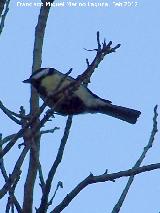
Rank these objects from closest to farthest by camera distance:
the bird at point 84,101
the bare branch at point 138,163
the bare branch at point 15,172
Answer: the bare branch at point 15,172, the bare branch at point 138,163, the bird at point 84,101

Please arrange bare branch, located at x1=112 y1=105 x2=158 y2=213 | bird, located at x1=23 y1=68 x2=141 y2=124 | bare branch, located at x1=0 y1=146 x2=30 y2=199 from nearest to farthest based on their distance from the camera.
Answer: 1. bare branch, located at x1=0 y1=146 x2=30 y2=199
2. bare branch, located at x1=112 y1=105 x2=158 y2=213
3. bird, located at x1=23 y1=68 x2=141 y2=124

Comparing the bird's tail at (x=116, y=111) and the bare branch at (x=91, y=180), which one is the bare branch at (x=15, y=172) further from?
the bird's tail at (x=116, y=111)

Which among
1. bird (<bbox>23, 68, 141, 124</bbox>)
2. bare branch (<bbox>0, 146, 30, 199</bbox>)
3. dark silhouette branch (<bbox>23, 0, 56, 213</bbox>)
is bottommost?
bare branch (<bbox>0, 146, 30, 199</bbox>)

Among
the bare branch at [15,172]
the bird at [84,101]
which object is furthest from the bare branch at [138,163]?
the bird at [84,101]

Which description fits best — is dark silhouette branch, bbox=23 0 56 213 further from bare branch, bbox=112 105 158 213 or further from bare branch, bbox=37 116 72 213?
bare branch, bbox=112 105 158 213

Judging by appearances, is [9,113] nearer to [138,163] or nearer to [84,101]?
[138,163]

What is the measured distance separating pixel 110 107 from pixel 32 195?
7.71 ft

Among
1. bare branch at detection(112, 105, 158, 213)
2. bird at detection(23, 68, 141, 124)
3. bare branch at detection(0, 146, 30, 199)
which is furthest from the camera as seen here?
bird at detection(23, 68, 141, 124)

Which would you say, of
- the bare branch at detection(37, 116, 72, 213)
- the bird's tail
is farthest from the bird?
the bare branch at detection(37, 116, 72, 213)

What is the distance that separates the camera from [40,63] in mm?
2602

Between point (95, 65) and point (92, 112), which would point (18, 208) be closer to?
point (95, 65)

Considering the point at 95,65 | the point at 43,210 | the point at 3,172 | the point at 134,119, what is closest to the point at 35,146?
the point at 3,172

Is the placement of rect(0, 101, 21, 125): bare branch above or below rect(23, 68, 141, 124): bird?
below

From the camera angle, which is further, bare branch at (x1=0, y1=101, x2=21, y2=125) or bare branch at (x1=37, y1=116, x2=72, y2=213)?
bare branch at (x1=0, y1=101, x2=21, y2=125)
